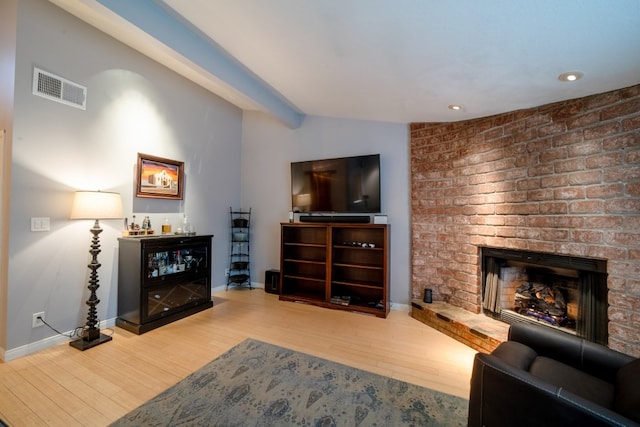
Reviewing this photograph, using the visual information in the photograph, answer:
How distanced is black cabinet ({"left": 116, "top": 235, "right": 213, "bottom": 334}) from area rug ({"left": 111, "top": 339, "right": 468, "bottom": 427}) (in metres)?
1.20

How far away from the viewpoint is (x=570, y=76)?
1.83 m

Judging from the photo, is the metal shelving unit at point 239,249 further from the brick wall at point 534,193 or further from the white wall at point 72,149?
the brick wall at point 534,193

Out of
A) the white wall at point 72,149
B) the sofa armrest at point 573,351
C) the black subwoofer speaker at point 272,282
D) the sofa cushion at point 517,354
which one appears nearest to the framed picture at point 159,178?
the white wall at point 72,149

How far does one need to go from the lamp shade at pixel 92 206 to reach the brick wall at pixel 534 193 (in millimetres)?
3443

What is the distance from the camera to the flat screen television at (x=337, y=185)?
3.57 m

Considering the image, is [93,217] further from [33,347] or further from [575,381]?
[575,381]

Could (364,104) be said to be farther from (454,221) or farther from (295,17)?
(454,221)

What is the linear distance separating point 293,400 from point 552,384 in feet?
4.86

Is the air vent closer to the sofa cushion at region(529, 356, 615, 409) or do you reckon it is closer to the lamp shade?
the lamp shade

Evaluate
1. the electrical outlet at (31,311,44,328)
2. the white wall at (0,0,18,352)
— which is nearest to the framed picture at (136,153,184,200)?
the white wall at (0,0,18,352)

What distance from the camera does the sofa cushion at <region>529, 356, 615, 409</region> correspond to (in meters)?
1.29

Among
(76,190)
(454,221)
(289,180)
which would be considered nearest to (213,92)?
(289,180)

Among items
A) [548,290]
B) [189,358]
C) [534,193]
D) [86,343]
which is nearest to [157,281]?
[86,343]

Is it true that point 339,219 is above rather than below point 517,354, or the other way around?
above
